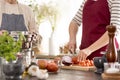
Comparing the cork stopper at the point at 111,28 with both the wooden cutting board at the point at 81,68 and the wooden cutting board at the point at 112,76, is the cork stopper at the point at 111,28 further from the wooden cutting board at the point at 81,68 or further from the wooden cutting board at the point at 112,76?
the wooden cutting board at the point at 81,68

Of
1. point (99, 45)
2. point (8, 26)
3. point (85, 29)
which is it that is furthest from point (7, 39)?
point (8, 26)

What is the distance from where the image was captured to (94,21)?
273 centimetres

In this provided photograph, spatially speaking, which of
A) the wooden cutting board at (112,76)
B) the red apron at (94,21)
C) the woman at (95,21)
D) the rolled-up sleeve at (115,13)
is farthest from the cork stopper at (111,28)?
the red apron at (94,21)

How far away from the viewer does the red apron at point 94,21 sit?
2.68 metres

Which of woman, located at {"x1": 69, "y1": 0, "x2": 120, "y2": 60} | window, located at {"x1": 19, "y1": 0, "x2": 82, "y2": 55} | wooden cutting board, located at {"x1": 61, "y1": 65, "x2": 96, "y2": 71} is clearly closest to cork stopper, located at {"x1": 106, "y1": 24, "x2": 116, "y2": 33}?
wooden cutting board, located at {"x1": 61, "y1": 65, "x2": 96, "y2": 71}

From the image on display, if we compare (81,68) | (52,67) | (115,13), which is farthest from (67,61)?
(115,13)

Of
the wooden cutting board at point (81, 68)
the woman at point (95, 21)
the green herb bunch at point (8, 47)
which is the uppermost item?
the woman at point (95, 21)

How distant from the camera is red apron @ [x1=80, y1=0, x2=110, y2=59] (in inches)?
105

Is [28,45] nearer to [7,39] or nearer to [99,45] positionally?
[7,39]

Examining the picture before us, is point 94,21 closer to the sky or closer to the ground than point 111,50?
closer to the sky

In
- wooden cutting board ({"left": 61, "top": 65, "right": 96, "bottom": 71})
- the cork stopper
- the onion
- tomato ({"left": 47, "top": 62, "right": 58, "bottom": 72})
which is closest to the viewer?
the cork stopper

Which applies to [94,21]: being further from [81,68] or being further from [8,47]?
[8,47]

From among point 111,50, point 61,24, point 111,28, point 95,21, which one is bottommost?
point 111,50

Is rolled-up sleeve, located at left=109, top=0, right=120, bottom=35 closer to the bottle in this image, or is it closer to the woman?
the woman
